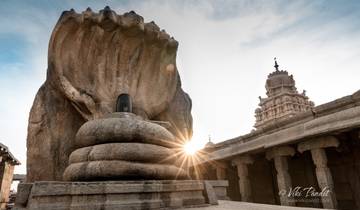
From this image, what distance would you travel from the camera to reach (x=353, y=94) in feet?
22.1

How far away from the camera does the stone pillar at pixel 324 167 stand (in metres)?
5.82

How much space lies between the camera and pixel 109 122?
4.01 metres

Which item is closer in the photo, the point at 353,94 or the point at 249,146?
the point at 353,94

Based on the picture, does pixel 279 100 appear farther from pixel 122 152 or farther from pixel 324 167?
pixel 122 152

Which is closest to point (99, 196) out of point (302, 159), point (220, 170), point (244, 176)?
point (244, 176)

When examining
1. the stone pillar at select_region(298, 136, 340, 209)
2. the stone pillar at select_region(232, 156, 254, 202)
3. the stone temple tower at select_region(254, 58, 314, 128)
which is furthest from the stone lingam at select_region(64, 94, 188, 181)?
the stone temple tower at select_region(254, 58, 314, 128)

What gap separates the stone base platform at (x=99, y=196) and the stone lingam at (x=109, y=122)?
0.01m

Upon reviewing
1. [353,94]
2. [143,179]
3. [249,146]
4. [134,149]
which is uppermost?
→ [353,94]

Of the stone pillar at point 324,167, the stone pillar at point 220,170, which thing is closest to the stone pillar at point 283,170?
the stone pillar at point 324,167

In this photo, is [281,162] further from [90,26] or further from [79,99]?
[90,26]

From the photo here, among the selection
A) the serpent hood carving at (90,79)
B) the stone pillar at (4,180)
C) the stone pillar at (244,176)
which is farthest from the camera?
the stone pillar at (4,180)

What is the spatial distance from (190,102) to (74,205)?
4.51 metres

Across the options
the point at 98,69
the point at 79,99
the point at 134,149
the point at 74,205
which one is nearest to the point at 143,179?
the point at 134,149

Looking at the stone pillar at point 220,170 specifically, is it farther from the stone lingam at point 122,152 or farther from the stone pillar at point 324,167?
the stone lingam at point 122,152
